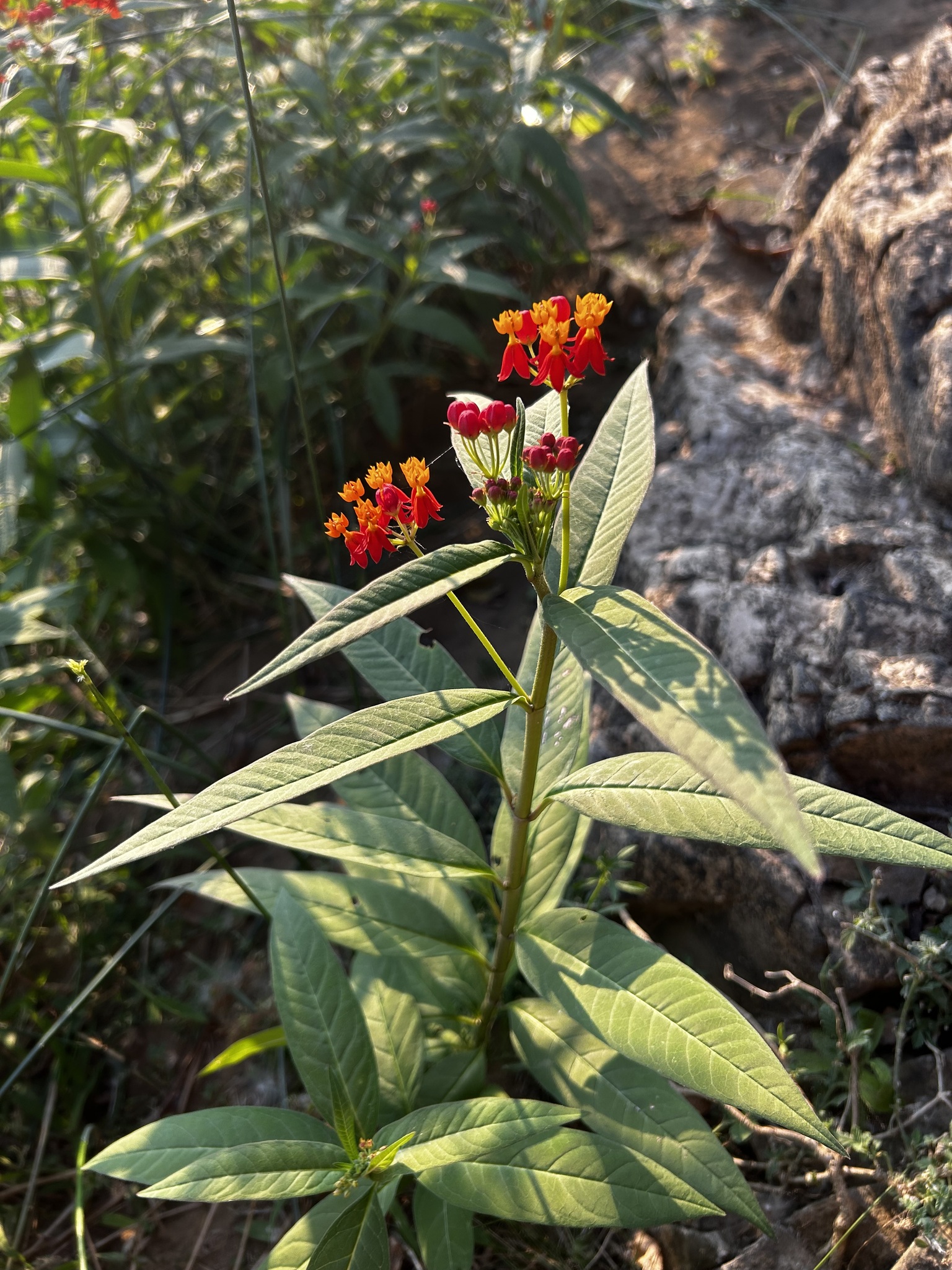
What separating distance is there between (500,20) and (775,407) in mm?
1400

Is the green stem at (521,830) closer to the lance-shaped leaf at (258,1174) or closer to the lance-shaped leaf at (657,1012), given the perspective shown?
the lance-shaped leaf at (657,1012)

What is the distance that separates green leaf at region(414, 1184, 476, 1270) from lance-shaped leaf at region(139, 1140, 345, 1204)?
15cm

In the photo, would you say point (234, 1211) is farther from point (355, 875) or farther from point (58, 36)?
point (58, 36)

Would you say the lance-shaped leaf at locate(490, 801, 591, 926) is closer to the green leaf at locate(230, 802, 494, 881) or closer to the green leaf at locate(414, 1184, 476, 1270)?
the green leaf at locate(230, 802, 494, 881)

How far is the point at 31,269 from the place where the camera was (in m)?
1.91

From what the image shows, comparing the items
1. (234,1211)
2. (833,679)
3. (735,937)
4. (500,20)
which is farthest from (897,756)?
(500,20)

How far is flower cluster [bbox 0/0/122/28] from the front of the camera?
6.03ft

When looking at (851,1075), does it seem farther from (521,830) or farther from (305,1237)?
(305,1237)

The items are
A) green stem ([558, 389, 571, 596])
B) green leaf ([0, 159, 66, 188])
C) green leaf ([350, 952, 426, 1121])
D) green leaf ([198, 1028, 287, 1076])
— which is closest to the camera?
green stem ([558, 389, 571, 596])

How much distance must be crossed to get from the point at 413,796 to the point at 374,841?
20cm

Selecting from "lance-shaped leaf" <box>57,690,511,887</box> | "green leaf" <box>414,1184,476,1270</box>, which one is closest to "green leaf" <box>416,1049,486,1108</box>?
"green leaf" <box>414,1184,476,1270</box>

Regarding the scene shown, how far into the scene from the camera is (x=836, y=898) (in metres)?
1.29

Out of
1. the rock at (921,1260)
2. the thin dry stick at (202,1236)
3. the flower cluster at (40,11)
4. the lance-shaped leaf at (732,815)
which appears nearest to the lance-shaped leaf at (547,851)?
the lance-shaped leaf at (732,815)

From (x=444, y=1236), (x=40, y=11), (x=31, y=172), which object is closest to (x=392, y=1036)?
(x=444, y=1236)
